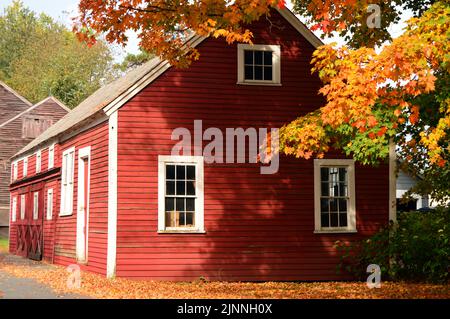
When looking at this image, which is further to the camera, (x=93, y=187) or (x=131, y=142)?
(x=93, y=187)

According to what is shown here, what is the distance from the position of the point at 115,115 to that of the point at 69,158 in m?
5.44

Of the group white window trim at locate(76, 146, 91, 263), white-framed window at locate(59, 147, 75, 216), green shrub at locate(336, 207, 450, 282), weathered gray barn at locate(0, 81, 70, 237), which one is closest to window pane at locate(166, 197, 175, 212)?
white window trim at locate(76, 146, 91, 263)

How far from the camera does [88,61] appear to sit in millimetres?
70500

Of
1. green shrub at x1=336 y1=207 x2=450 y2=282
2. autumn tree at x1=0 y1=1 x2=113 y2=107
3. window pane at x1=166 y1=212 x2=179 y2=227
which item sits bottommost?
green shrub at x1=336 y1=207 x2=450 y2=282

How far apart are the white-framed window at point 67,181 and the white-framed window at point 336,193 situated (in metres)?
7.91

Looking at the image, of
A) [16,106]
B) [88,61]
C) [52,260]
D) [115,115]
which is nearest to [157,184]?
[115,115]

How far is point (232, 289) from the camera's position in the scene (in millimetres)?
17703

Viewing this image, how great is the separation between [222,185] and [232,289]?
3412 millimetres

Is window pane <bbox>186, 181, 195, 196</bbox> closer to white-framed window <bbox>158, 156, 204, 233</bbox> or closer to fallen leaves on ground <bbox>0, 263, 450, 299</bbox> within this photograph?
white-framed window <bbox>158, 156, 204, 233</bbox>

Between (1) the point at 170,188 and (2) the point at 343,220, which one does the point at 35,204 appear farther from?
(2) the point at 343,220

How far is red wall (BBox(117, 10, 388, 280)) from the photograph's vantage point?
1967cm

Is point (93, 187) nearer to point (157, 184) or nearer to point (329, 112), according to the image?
point (157, 184)

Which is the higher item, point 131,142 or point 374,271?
point 131,142

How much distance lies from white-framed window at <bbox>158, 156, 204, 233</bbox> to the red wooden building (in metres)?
0.03
